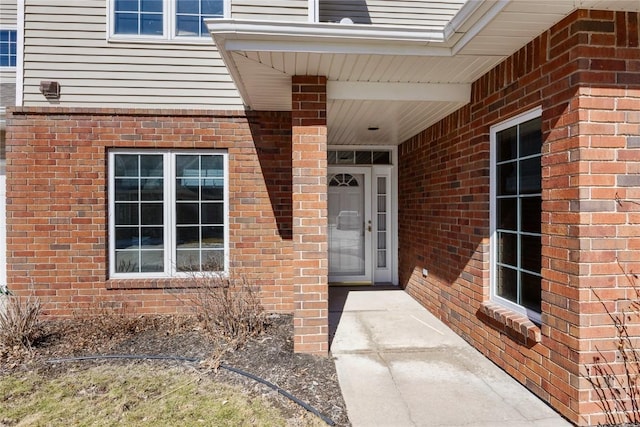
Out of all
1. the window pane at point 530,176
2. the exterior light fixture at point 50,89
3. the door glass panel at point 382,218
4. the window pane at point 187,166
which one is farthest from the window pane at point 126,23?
the window pane at point 530,176

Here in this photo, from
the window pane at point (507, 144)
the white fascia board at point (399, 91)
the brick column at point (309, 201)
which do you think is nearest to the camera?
the window pane at point (507, 144)

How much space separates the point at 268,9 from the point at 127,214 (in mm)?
3538

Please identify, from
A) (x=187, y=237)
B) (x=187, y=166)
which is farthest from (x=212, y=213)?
(x=187, y=166)

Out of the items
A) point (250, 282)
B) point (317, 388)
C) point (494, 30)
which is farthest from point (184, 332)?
point (494, 30)

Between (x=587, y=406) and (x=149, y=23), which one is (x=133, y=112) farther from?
(x=587, y=406)

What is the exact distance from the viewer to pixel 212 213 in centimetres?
546

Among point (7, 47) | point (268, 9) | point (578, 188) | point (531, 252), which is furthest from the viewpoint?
point (7, 47)

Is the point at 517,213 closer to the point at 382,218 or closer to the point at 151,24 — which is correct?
the point at 382,218

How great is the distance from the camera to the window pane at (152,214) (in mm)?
5355

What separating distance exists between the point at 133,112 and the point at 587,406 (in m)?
5.99

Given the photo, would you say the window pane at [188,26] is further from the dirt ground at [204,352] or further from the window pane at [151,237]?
the dirt ground at [204,352]

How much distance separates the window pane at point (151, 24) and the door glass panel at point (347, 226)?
12.3ft

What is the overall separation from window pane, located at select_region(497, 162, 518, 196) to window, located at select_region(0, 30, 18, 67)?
30.7ft

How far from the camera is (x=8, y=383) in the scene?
Result: 3.45m
